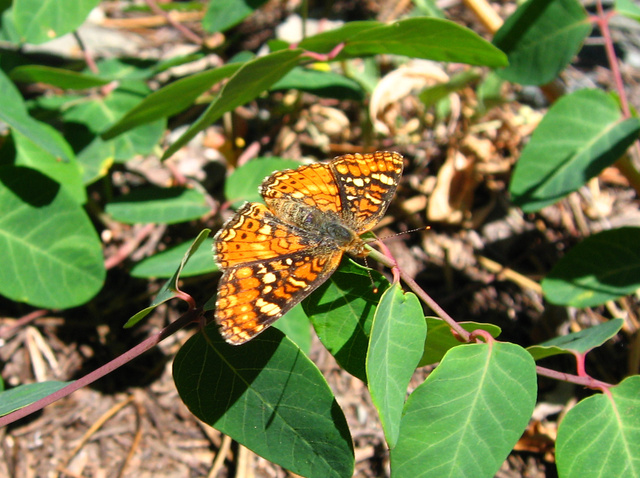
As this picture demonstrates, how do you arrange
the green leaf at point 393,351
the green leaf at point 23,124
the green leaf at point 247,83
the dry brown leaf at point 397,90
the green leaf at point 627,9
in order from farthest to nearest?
the dry brown leaf at point 397,90 → the green leaf at point 627,9 → the green leaf at point 23,124 → the green leaf at point 247,83 → the green leaf at point 393,351

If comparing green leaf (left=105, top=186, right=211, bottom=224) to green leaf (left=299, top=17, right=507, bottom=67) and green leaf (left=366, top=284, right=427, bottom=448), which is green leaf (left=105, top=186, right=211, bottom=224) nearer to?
green leaf (left=299, top=17, right=507, bottom=67)

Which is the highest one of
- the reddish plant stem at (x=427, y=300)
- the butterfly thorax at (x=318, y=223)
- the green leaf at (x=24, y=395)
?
the reddish plant stem at (x=427, y=300)

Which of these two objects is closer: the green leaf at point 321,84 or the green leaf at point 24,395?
the green leaf at point 24,395

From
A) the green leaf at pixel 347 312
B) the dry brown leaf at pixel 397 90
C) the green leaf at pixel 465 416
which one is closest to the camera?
the green leaf at pixel 465 416

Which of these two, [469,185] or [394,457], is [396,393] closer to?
[394,457]

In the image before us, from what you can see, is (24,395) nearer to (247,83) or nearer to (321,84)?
(247,83)

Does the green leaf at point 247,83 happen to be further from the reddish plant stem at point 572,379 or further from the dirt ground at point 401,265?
the reddish plant stem at point 572,379

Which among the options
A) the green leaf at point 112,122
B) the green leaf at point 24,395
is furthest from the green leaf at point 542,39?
the green leaf at point 24,395

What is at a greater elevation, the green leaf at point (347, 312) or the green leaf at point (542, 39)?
the green leaf at point (542, 39)
